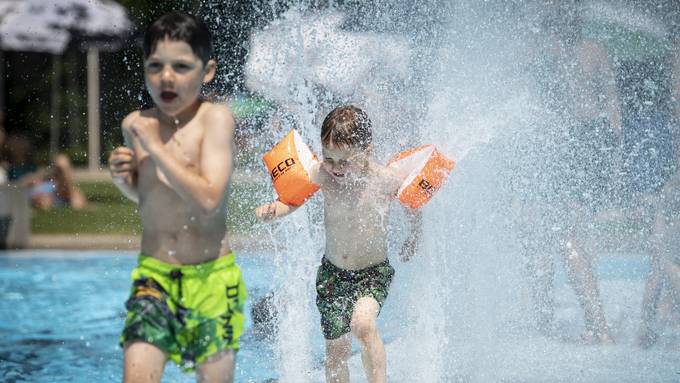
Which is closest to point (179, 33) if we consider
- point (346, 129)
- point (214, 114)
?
point (214, 114)

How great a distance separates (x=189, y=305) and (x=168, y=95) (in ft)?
2.07

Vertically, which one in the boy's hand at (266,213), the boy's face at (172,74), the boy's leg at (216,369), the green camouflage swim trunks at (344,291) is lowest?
the boy's leg at (216,369)

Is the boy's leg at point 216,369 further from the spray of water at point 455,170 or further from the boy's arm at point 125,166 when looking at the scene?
the spray of water at point 455,170

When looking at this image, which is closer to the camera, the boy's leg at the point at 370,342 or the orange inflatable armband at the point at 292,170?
the boy's leg at the point at 370,342

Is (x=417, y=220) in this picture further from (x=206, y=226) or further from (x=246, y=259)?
(x=246, y=259)

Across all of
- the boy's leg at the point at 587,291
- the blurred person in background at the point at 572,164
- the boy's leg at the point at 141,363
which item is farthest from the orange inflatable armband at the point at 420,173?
the boy's leg at the point at 587,291

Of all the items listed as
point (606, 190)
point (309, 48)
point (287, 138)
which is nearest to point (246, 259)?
point (309, 48)

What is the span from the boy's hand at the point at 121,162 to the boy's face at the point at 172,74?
177 mm

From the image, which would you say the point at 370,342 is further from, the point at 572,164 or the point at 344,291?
the point at 572,164

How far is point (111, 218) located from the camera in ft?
38.2

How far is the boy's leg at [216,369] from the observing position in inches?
115

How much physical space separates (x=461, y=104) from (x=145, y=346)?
3.62 metres

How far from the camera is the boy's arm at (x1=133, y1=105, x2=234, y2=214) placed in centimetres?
280

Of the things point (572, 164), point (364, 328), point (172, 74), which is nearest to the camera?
point (172, 74)
